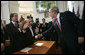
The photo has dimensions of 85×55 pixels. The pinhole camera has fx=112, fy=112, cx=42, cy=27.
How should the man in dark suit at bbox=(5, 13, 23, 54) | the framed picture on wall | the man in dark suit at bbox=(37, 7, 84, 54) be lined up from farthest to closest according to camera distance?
the framed picture on wall → the man in dark suit at bbox=(5, 13, 23, 54) → the man in dark suit at bbox=(37, 7, 84, 54)

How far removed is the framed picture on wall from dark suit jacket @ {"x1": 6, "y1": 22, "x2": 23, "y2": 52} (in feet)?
20.7

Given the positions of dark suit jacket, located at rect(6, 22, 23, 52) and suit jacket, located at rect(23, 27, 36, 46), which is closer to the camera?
dark suit jacket, located at rect(6, 22, 23, 52)

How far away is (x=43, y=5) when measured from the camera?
9328 mm

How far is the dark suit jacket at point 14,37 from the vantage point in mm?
2939

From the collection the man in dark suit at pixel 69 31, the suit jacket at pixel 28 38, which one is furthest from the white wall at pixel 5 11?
the man in dark suit at pixel 69 31

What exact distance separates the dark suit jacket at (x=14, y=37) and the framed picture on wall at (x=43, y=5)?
6.32 meters

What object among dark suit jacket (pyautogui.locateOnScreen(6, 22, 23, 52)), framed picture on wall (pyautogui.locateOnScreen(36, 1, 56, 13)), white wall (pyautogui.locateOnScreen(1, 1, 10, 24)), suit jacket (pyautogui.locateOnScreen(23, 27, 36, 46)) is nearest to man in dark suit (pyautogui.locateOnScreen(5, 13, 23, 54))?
dark suit jacket (pyautogui.locateOnScreen(6, 22, 23, 52))

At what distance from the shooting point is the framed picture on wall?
9.24 metres

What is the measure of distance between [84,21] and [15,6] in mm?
8406

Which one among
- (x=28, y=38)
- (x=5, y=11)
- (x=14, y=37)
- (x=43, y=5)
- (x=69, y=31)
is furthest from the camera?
(x=43, y=5)

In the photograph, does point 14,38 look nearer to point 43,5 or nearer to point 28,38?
point 28,38

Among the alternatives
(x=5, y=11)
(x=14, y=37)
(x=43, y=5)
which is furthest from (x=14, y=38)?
(x=43, y=5)

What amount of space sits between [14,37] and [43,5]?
6622 millimetres

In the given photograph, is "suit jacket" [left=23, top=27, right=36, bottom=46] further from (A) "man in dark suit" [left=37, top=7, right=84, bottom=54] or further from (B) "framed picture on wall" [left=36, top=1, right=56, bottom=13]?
(B) "framed picture on wall" [left=36, top=1, right=56, bottom=13]
